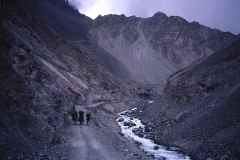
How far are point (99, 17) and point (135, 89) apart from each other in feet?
236

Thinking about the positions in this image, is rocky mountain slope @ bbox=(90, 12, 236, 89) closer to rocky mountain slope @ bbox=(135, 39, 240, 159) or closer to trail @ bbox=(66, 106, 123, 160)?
rocky mountain slope @ bbox=(135, 39, 240, 159)

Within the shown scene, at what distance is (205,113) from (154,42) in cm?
7628

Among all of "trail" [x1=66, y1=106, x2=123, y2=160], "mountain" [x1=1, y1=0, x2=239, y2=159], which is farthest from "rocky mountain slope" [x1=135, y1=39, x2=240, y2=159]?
"trail" [x1=66, y1=106, x2=123, y2=160]

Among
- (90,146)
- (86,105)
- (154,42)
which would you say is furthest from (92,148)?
(154,42)

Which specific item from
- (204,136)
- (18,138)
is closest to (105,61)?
(204,136)

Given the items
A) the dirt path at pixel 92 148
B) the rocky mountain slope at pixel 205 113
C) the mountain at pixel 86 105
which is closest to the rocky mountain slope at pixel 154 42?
the mountain at pixel 86 105

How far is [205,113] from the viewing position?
1794 centimetres

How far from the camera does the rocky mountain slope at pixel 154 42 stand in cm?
7638

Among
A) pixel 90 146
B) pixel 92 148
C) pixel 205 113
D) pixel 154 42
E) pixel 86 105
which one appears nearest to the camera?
pixel 92 148

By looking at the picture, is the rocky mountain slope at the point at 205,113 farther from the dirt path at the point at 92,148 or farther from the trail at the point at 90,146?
the trail at the point at 90,146

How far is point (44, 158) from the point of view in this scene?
27.7 feet

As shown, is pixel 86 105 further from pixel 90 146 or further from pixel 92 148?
pixel 92 148

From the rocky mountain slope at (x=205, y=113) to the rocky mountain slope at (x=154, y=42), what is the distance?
131 ft

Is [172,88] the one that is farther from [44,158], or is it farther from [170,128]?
[44,158]
